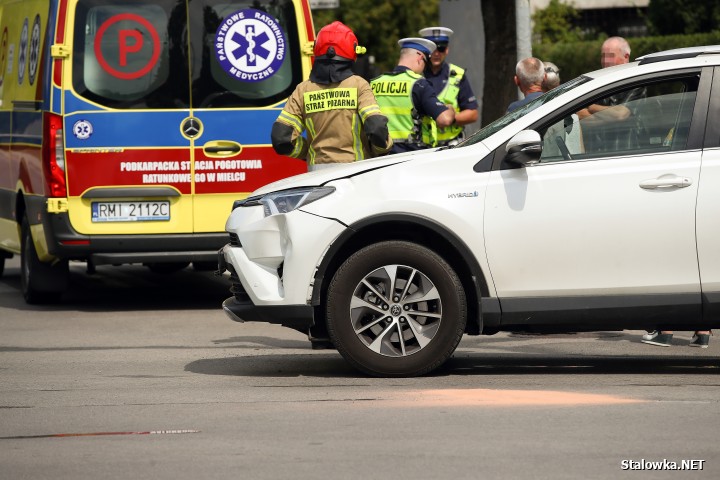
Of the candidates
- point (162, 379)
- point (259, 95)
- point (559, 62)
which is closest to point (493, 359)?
point (162, 379)

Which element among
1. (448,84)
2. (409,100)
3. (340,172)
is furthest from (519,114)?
(448,84)

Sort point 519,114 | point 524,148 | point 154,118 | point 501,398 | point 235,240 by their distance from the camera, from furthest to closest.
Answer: point 154,118
point 235,240
point 519,114
point 524,148
point 501,398

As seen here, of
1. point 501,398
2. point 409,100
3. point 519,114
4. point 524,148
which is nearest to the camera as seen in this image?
point 501,398

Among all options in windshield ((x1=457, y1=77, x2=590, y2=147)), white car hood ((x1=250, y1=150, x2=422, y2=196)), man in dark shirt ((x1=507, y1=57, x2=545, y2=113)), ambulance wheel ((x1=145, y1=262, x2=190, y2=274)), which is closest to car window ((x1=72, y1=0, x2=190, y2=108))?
man in dark shirt ((x1=507, y1=57, x2=545, y2=113))

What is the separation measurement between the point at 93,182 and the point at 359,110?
9.38 ft

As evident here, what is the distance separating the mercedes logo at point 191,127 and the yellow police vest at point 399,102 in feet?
5.24

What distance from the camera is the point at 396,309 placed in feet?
26.1

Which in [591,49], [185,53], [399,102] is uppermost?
[185,53]

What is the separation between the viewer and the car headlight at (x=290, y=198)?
801 cm

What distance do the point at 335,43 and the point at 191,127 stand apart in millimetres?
2550

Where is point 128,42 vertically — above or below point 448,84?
above

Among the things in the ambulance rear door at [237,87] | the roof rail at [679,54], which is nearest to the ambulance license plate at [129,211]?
the ambulance rear door at [237,87]

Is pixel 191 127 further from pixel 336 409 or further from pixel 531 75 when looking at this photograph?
pixel 336 409

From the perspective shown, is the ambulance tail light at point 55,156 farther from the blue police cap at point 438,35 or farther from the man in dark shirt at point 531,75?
the man in dark shirt at point 531,75
